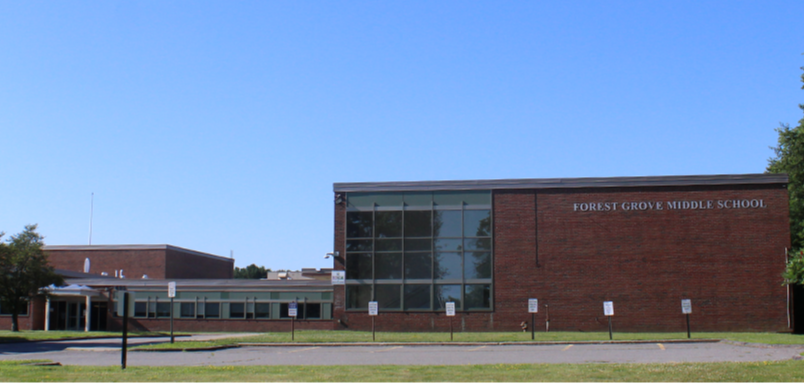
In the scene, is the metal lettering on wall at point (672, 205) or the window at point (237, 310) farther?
the window at point (237, 310)

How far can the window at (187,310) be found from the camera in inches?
1905

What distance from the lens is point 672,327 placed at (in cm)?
3956

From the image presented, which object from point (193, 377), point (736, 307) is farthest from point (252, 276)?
point (193, 377)

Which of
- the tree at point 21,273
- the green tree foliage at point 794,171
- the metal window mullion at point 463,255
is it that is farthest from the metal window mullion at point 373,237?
the green tree foliage at point 794,171

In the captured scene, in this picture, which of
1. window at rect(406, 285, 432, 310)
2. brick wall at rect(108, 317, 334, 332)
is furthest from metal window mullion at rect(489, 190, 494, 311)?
brick wall at rect(108, 317, 334, 332)

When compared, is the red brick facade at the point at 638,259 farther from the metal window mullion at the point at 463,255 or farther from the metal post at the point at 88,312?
the metal post at the point at 88,312

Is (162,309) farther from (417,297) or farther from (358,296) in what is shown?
(417,297)

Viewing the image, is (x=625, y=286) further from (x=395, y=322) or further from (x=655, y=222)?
(x=395, y=322)

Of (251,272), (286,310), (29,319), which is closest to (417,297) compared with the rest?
(286,310)

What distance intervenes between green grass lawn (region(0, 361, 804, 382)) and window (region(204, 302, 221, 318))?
29.7 metres

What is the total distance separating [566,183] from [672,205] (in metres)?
5.87

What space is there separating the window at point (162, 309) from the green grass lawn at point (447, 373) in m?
31.1

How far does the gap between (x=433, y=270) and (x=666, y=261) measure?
12.9 m

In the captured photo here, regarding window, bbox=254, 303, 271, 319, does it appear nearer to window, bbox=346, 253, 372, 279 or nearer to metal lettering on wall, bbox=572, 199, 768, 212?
window, bbox=346, 253, 372, 279
